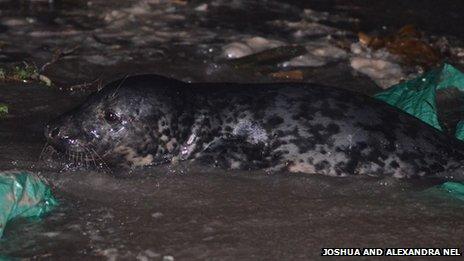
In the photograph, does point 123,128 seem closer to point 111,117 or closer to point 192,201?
point 111,117

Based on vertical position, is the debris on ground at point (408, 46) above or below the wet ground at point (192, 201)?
above

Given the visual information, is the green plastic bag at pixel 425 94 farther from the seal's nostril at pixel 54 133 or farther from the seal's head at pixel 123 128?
the seal's nostril at pixel 54 133

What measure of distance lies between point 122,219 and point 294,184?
1108 millimetres

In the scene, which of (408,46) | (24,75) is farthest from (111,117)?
(408,46)

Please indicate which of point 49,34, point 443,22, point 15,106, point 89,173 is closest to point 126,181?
point 89,173

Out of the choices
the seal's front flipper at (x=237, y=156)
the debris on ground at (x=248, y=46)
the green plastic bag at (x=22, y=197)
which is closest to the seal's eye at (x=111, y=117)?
the seal's front flipper at (x=237, y=156)

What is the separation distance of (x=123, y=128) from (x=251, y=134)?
837 mm

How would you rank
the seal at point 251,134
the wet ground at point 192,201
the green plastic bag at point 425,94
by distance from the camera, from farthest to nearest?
the green plastic bag at point 425,94, the seal at point 251,134, the wet ground at point 192,201

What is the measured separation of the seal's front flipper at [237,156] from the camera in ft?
14.6

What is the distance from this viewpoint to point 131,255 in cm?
337

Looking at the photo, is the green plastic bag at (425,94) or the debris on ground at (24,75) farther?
the debris on ground at (24,75)

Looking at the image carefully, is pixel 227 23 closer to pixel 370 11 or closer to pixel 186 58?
pixel 186 58

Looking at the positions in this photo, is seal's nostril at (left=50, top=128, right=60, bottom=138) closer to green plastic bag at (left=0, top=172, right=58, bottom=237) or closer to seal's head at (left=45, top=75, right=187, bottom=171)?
seal's head at (left=45, top=75, right=187, bottom=171)

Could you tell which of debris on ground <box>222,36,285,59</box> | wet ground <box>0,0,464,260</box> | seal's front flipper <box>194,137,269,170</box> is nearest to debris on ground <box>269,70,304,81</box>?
wet ground <box>0,0,464,260</box>
